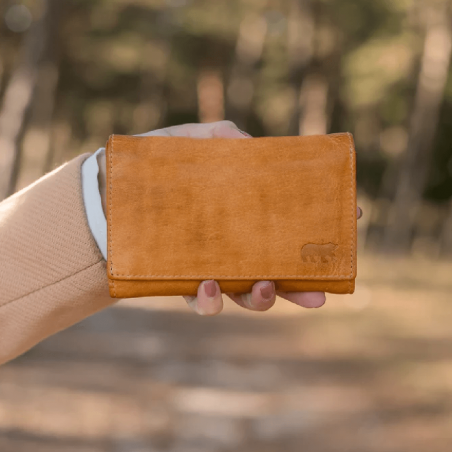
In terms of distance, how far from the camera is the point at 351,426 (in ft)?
18.0

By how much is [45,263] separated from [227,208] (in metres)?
0.67

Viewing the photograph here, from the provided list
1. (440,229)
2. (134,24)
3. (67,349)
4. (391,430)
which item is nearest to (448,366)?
(391,430)

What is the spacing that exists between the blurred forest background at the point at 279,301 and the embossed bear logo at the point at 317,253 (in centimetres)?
278

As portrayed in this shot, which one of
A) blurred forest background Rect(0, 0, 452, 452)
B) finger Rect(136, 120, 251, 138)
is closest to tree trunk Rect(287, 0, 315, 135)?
blurred forest background Rect(0, 0, 452, 452)

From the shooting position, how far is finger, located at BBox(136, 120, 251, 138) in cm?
297

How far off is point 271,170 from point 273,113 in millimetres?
31567

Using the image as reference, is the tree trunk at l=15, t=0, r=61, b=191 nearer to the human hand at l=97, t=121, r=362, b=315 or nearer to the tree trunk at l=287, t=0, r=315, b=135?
the tree trunk at l=287, t=0, r=315, b=135

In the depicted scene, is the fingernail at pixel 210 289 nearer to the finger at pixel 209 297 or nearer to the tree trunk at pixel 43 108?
the finger at pixel 209 297

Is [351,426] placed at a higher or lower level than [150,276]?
lower

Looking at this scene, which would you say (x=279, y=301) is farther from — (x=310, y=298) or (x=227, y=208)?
(x=227, y=208)

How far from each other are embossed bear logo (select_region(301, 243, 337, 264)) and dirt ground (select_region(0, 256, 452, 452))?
9.12 ft

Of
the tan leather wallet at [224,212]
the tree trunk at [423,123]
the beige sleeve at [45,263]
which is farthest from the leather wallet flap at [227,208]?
the tree trunk at [423,123]

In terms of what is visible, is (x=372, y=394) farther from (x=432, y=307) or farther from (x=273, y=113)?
(x=273, y=113)

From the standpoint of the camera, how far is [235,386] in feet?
21.8
